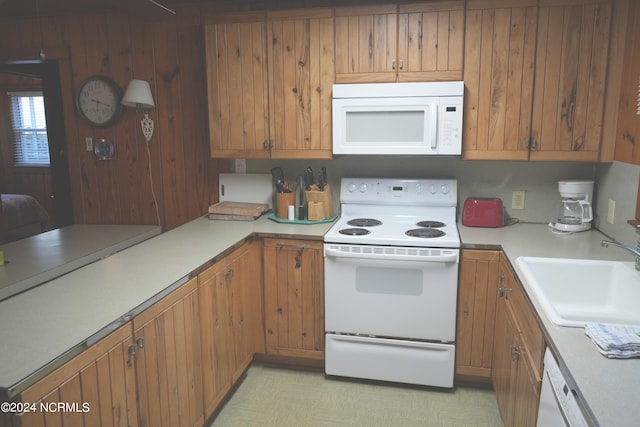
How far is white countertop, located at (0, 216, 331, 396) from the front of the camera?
119 centimetres

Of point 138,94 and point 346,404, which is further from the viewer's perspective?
point 138,94

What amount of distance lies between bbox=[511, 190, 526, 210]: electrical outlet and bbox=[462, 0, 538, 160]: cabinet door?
36 centimetres

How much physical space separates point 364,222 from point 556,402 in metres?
1.67

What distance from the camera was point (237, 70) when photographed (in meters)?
2.78

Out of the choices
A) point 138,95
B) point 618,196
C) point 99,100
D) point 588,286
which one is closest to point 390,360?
point 588,286

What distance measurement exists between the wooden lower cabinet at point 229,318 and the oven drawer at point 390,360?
1.56 feet

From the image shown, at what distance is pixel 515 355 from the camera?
185cm

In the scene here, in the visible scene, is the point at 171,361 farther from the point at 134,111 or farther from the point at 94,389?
the point at 134,111

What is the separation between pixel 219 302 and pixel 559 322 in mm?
1518

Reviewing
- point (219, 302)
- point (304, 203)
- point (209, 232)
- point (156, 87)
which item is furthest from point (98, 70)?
point (219, 302)

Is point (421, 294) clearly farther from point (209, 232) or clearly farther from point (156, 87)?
point (156, 87)

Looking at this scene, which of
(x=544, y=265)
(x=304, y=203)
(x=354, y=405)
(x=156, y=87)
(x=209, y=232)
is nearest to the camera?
(x=544, y=265)

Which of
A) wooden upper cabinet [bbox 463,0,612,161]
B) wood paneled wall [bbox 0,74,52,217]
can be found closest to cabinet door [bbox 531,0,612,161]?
wooden upper cabinet [bbox 463,0,612,161]

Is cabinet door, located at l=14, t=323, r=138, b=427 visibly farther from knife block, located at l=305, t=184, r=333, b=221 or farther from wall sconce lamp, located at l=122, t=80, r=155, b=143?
wall sconce lamp, located at l=122, t=80, r=155, b=143
